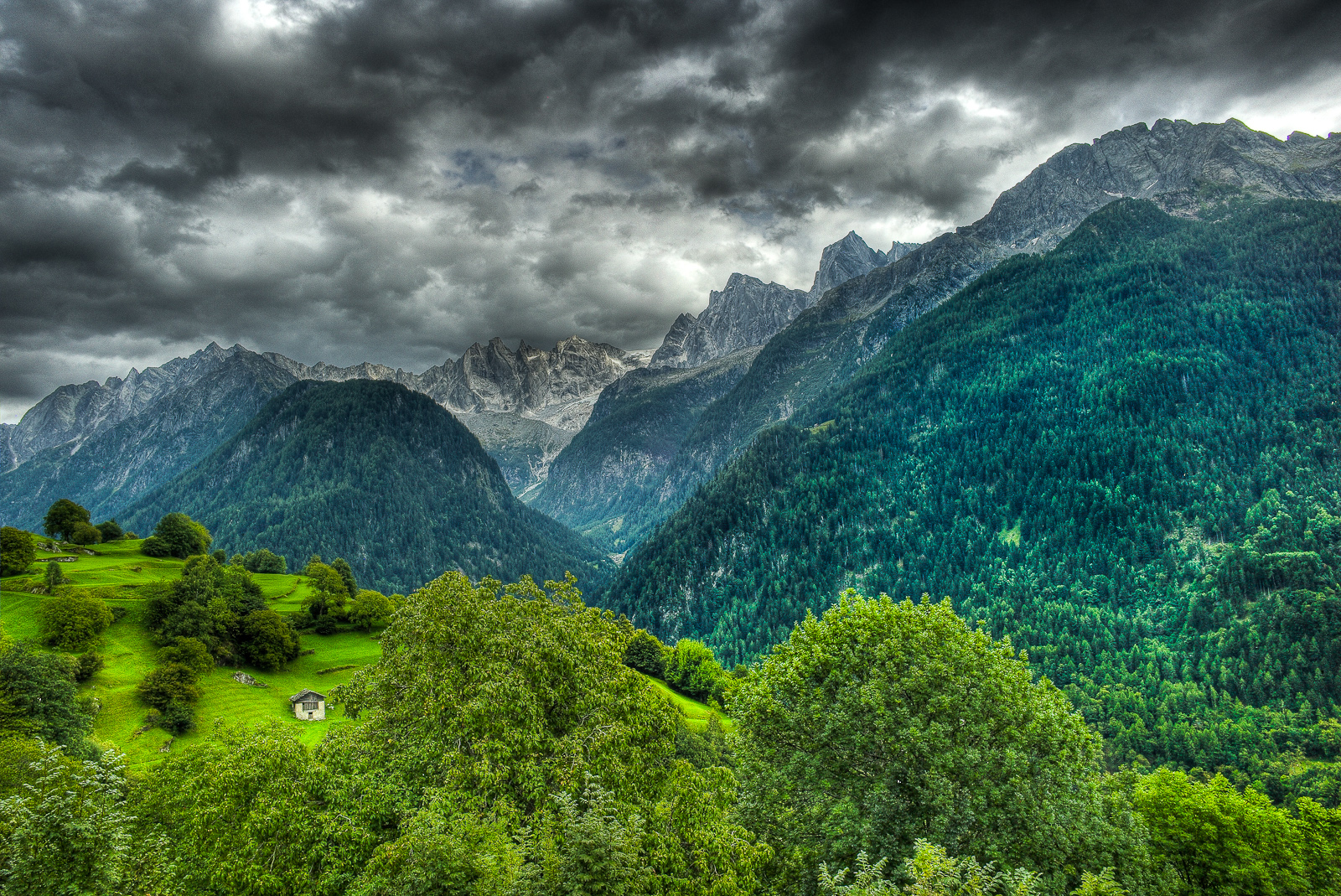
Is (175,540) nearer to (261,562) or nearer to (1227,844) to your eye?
(261,562)

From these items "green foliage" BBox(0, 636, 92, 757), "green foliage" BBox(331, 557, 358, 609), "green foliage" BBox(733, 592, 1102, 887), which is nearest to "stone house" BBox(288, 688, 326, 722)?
"green foliage" BBox(0, 636, 92, 757)

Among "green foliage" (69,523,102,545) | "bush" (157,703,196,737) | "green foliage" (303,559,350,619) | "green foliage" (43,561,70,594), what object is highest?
"green foliage" (69,523,102,545)

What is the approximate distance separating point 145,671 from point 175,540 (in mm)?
61930

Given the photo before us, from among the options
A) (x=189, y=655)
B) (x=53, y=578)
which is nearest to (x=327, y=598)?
(x=53, y=578)

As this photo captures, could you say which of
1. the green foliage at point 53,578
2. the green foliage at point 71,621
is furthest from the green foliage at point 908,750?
the green foliage at point 53,578

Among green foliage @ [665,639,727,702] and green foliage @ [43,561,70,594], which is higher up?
green foliage @ [43,561,70,594]

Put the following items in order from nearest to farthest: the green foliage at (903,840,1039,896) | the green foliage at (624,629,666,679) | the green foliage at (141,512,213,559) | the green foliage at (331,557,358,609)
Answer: the green foliage at (903,840,1039,896), the green foliage at (624,629,666,679), the green foliage at (141,512,213,559), the green foliage at (331,557,358,609)

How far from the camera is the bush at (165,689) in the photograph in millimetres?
46062

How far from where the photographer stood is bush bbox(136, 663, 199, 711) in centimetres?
4606

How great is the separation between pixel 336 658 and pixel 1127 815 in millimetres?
82005

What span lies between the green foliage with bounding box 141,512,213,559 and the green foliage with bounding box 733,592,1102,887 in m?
113

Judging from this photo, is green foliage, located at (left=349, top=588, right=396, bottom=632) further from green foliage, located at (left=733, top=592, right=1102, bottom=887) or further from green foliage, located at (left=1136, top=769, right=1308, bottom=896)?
green foliage, located at (left=1136, top=769, right=1308, bottom=896)

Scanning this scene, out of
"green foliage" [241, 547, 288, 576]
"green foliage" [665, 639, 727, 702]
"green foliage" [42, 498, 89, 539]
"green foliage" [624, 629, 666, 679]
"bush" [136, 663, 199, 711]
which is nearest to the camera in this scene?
"bush" [136, 663, 199, 711]

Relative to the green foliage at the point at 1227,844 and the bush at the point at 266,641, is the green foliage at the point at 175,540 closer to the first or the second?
the bush at the point at 266,641
